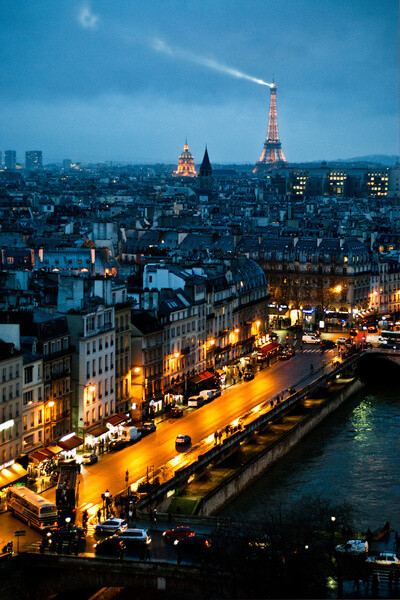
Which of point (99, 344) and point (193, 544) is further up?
point (99, 344)

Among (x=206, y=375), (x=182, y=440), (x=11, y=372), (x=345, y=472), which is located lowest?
(x=345, y=472)

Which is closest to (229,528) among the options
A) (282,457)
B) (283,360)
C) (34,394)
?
(34,394)

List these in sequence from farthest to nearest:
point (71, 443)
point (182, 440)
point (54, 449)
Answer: point (182, 440) < point (71, 443) < point (54, 449)

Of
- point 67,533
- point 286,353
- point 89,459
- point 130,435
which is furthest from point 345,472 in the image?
point 286,353

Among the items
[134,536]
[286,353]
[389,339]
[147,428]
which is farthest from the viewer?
[389,339]

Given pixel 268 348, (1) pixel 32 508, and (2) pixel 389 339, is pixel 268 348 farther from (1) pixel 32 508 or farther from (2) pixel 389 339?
(1) pixel 32 508

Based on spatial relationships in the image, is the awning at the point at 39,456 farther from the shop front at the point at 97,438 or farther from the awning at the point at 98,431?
the awning at the point at 98,431

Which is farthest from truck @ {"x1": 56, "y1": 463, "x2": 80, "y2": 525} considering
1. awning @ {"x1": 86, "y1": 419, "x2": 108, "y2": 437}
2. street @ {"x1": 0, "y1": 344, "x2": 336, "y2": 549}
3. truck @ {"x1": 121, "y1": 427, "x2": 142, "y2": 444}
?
truck @ {"x1": 121, "y1": 427, "x2": 142, "y2": 444}
